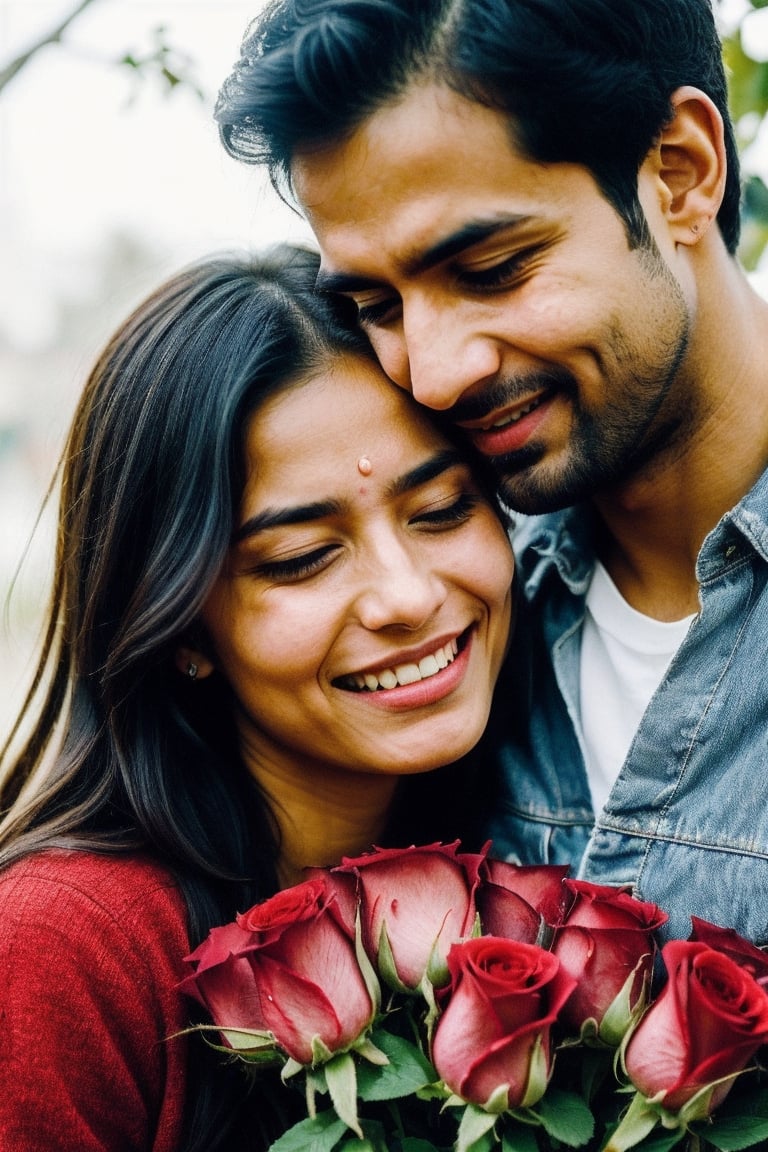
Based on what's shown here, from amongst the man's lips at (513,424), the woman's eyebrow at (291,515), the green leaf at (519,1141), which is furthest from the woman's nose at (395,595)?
the green leaf at (519,1141)

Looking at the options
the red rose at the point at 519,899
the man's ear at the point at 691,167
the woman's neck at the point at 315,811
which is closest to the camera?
the red rose at the point at 519,899

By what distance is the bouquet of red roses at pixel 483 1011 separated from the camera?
3.63 feet

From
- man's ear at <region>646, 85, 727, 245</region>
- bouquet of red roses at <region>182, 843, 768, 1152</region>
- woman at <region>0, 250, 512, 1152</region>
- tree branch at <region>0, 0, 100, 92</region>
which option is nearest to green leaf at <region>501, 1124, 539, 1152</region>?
bouquet of red roses at <region>182, 843, 768, 1152</region>

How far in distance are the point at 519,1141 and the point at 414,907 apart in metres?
0.26

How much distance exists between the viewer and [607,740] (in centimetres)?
212

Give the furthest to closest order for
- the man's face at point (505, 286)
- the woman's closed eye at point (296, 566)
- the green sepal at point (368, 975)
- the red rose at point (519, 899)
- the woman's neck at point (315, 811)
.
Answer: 1. the woman's neck at point (315, 811)
2. the woman's closed eye at point (296, 566)
3. the man's face at point (505, 286)
4. the red rose at point (519, 899)
5. the green sepal at point (368, 975)

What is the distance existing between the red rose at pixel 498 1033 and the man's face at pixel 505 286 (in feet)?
3.05

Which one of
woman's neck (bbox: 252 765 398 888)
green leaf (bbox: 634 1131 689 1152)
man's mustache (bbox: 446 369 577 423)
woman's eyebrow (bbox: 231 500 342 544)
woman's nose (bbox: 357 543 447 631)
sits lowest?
woman's neck (bbox: 252 765 398 888)

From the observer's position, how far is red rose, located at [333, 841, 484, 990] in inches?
49.1

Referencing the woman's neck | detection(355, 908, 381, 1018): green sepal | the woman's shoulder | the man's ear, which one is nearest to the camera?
detection(355, 908, 381, 1018): green sepal

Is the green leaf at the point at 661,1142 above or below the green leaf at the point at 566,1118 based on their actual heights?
below

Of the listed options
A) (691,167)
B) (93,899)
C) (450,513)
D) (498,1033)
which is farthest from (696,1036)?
(691,167)

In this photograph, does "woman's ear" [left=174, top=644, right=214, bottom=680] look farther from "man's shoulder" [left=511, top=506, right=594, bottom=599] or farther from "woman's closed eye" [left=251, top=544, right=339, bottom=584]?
"man's shoulder" [left=511, top=506, right=594, bottom=599]

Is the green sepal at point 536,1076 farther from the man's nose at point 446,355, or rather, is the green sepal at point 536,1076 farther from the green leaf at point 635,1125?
the man's nose at point 446,355
